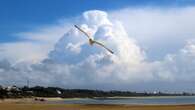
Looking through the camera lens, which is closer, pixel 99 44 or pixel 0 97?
pixel 99 44

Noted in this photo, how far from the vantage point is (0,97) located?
178 metres

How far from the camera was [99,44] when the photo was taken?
34.1 meters

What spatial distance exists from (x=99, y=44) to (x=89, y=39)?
2296 mm

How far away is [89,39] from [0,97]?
14784cm

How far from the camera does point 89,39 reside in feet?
A: 119

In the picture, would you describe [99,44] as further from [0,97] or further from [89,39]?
[0,97]

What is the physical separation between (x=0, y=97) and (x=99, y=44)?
150002mm

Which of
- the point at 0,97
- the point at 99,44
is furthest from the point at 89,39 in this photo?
the point at 0,97

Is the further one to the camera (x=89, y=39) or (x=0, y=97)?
(x=0, y=97)
